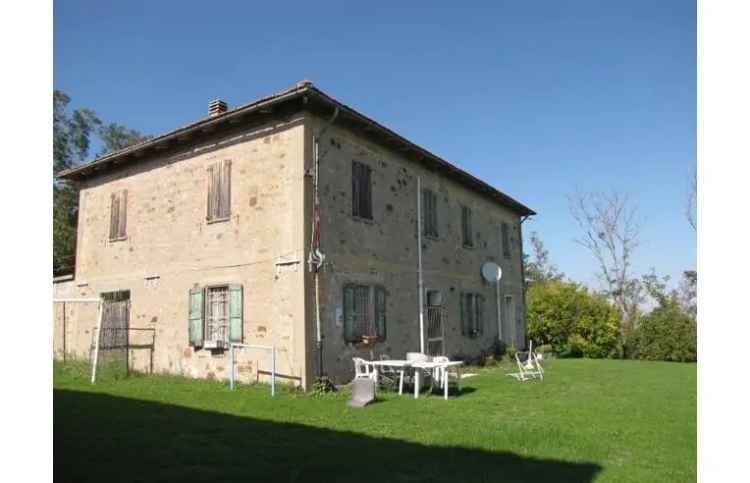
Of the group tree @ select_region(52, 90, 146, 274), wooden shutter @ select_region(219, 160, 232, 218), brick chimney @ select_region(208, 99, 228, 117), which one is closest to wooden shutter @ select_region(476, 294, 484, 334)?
wooden shutter @ select_region(219, 160, 232, 218)

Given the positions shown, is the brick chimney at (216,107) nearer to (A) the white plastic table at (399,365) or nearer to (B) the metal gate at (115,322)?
(B) the metal gate at (115,322)

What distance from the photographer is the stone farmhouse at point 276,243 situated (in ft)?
32.3

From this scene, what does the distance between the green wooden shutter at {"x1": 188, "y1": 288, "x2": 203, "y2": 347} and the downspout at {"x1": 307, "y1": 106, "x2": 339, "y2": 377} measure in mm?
2647

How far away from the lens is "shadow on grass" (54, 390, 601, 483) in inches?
183

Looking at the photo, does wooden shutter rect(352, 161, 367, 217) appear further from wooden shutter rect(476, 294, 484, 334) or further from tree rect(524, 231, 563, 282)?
tree rect(524, 231, 563, 282)

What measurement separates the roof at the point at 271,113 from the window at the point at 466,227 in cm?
82

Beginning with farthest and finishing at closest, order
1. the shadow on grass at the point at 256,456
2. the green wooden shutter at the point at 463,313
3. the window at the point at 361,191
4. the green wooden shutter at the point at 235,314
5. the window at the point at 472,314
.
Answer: the window at the point at 472,314
the green wooden shutter at the point at 463,313
the window at the point at 361,191
the green wooden shutter at the point at 235,314
the shadow on grass at the point at 256,456

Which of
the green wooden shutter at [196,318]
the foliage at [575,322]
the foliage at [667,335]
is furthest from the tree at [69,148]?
the foliage at [667,335]

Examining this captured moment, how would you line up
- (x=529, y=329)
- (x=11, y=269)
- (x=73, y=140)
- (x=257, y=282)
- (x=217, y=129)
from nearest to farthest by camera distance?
(x=11, y=269)
(x=257, y=282)
(x=217, y=129)
(x=529, y=329)
(x=73, y=140)

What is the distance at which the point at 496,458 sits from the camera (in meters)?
5.33

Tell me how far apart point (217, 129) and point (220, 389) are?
498cm
